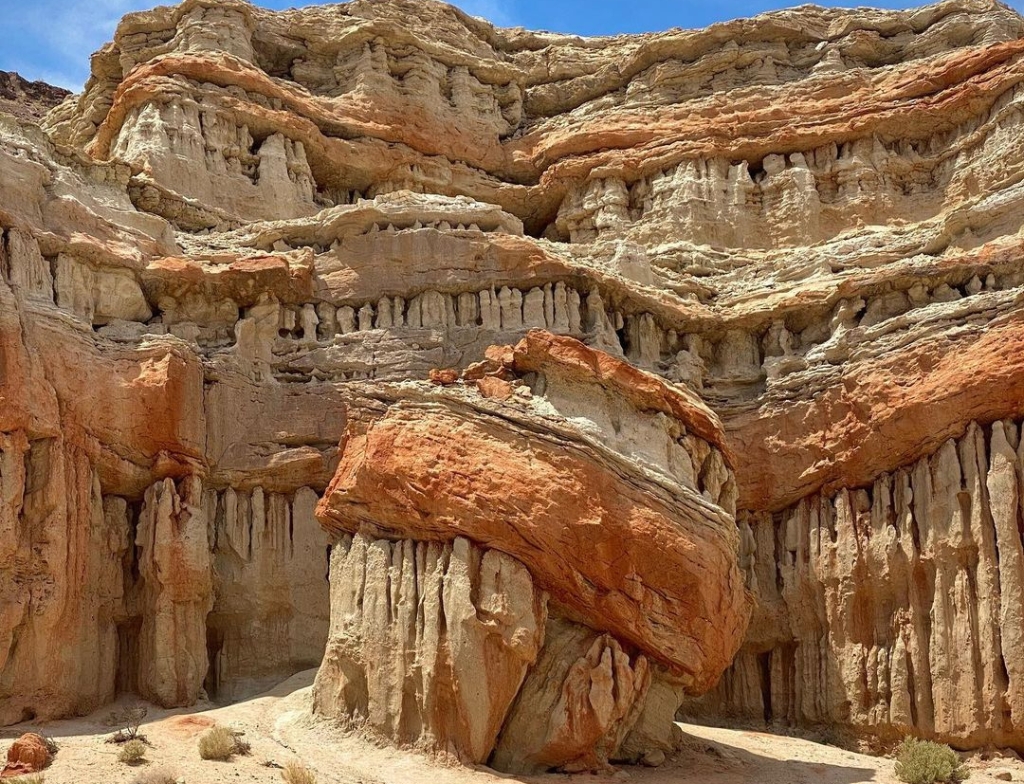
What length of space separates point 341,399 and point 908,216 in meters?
15.9

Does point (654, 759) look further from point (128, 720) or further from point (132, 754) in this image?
point (128, 720)

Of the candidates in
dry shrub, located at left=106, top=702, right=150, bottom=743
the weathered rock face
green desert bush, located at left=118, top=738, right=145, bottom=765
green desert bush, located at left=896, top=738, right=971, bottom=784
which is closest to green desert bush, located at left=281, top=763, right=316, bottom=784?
green desert bush, located at left=118, top=738, right=145, bottom=765

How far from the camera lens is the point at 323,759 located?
14758mm

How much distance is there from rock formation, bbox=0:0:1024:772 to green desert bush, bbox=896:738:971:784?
3.83 feet

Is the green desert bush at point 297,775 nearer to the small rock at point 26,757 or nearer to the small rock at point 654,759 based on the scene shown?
the small rock at point 26,757

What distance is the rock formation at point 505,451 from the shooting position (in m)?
15.9

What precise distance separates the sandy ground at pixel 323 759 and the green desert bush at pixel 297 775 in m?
0.15

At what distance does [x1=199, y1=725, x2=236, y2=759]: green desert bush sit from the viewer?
14500mm

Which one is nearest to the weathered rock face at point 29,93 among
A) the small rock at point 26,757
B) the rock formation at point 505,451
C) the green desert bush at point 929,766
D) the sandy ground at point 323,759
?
the rock formation at point 505,451

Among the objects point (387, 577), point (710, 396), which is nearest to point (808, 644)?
point (710, 396)

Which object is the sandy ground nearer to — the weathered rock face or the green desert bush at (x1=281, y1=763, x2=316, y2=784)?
the green desert bush at (x1=281, y1=763, x2=316, y2=784)

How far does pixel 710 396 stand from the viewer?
22688 mm

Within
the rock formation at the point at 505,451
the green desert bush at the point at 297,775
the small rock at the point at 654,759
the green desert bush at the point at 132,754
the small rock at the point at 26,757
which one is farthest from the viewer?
the small rock at the point at 654,759

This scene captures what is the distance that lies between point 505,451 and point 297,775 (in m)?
4.84
